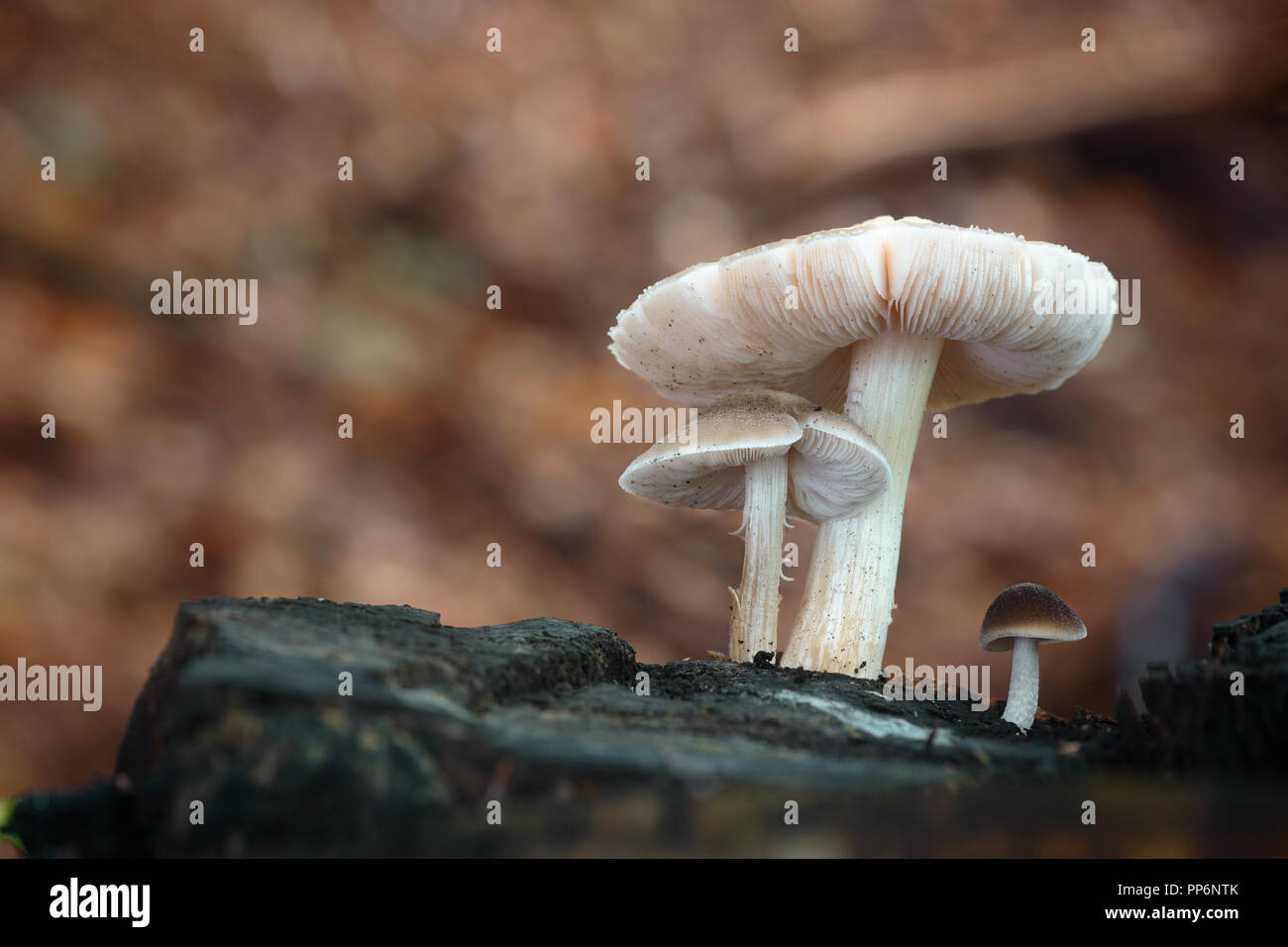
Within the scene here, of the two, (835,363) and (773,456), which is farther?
(835,363)

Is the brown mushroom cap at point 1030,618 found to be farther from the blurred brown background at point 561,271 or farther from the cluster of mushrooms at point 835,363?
the blurred brown background at point 561,271

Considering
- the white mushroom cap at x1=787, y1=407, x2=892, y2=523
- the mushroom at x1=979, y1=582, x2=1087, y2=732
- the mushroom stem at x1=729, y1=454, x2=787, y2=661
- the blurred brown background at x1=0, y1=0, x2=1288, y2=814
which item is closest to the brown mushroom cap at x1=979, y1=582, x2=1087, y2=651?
the mushroom at x1=979, y1=582, x2=1087, y2=732

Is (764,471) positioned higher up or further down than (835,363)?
further down

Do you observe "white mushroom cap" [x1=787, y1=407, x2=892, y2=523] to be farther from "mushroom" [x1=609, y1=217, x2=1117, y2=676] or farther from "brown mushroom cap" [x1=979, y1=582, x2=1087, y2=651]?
"brown mushroom cap" [x1=979, y1=582, x2=1087, y2=651]

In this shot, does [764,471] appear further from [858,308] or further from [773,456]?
[858,308]

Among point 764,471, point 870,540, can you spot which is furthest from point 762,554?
point 870,540

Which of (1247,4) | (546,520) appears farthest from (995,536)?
(1247,4)

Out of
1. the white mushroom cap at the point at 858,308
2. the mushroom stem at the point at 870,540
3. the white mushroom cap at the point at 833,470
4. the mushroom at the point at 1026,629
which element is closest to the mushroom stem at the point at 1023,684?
the mushroom at the point at 1026,629
